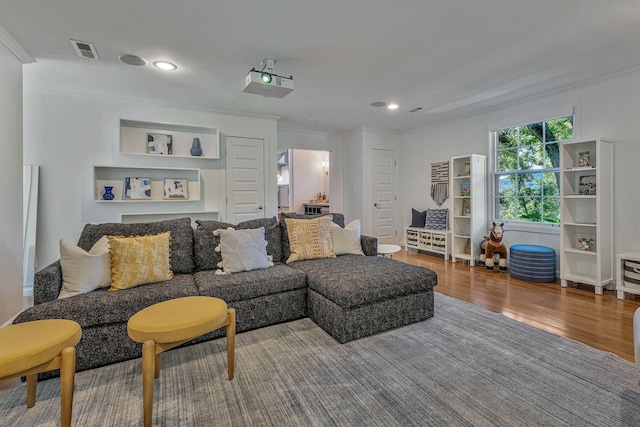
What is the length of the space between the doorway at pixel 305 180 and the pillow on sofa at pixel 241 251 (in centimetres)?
525

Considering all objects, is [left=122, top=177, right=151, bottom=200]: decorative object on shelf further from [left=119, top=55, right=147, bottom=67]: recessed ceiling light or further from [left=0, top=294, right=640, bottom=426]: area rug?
[left=0, top=294, right=640, bottom=426]: area rug

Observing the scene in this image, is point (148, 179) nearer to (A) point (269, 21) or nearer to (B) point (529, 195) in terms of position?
(A) point (269, 21)

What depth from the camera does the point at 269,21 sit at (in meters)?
2.38

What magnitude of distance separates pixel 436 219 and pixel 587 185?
7.54 feet

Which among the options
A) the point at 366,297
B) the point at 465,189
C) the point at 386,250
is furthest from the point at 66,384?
the point at 465,189

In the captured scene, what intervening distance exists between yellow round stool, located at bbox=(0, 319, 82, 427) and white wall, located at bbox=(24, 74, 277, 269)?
9.75ft

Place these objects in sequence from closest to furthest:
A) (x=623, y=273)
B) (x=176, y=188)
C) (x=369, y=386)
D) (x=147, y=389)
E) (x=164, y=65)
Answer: (x=147, y=389), (x=369, y=386), (x=164, y=65), (x=623, y=273), (x=176, y=188)

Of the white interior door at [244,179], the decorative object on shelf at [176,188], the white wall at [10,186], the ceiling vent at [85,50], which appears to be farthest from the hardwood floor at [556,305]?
the ceiling vent at [85,50]

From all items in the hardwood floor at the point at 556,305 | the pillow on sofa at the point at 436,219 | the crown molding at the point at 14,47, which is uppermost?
the crown molding at the point at 14,47

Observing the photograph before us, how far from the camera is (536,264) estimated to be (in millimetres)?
3961

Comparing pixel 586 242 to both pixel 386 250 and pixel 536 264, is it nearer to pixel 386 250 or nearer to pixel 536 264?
pixel 536 264

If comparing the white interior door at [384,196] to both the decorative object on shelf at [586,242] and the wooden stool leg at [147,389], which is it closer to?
the decorative object on shelf at [586,242]

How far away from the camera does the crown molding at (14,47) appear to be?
8.23 ft

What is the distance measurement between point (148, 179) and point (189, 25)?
249 centimetres
